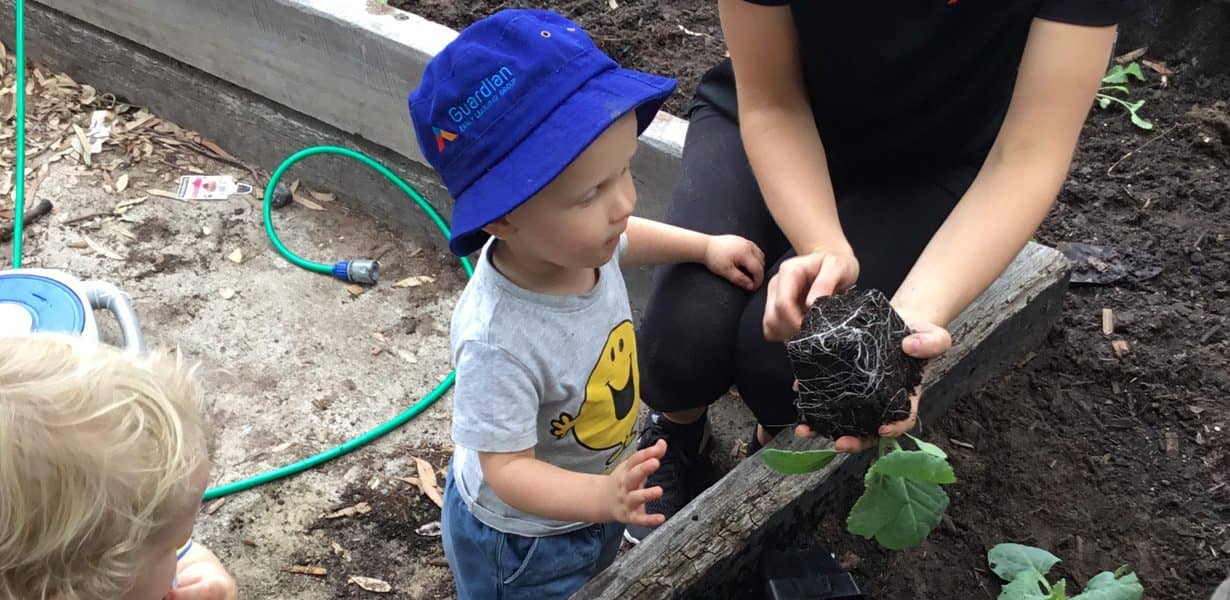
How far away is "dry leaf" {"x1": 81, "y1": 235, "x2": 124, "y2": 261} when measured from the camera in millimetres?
3248

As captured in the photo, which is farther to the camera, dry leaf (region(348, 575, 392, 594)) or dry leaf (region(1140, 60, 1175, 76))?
dry leaf (region(1140, 60, 1175, 76))

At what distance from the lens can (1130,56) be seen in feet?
10.2

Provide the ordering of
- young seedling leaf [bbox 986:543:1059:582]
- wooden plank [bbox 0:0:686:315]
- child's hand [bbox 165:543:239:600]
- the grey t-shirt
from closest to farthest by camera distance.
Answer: child's hand [bbox 165:543:239:600] → the grey t-shirt → young seedling leaf [bbox 986:543:1059:582] → wooden plank [bbox 0:0:686:315]

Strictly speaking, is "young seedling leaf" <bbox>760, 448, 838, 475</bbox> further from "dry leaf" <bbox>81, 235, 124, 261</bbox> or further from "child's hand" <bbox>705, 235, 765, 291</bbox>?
"dry leaf" <bbox>81, 235, 124, 261</bbox>

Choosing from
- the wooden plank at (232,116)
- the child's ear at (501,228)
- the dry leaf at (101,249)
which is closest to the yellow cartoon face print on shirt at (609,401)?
the child's ear at (501,228)

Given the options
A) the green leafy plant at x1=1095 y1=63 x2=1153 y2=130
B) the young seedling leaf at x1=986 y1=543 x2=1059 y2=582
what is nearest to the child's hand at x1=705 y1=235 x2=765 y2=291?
the young seedling leaf at x1=986 y1=543 x2=1059 y2=582

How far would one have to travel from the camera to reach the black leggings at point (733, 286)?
1967 millimetres

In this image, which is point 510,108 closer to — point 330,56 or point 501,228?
point 501,228

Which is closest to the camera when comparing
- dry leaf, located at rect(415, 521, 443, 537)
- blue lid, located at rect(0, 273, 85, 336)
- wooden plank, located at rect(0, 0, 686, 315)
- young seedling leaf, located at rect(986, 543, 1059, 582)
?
young seedling leaf, located at rect(986, 543, 1059, 582)

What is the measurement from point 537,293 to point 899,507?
712mm

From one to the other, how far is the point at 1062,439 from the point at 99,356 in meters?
1.96

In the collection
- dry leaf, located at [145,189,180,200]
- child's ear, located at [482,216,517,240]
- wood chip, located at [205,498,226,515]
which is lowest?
wood chip, located at [205,498,226,515]

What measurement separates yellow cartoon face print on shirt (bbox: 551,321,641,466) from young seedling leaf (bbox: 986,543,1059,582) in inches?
30.8

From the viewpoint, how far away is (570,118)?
53.6 inches
